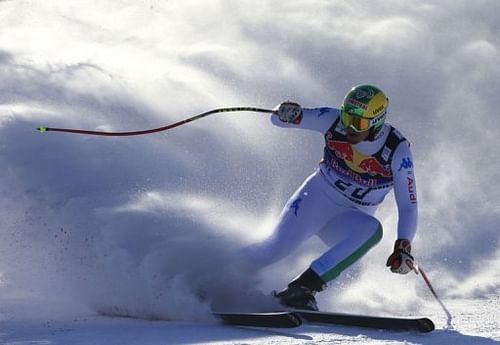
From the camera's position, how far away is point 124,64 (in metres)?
12.3

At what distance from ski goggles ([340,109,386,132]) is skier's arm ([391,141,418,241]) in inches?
9.6

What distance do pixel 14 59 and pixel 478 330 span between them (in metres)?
6.59

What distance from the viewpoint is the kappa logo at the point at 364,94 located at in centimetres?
661

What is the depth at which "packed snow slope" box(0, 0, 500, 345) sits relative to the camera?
255 inches

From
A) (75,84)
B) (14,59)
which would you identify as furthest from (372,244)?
(14,59)

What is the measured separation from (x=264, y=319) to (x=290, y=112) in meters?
1.68

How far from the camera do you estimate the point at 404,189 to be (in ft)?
21.5

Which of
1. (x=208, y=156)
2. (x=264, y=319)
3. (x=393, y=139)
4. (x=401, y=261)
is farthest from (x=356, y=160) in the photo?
(x=208, y=156)

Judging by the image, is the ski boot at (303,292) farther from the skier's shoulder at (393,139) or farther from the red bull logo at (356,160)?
the skier's shoulder at (393,139)

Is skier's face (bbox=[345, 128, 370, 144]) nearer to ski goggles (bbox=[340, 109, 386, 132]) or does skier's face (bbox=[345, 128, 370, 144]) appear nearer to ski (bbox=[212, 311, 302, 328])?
ski goggles (bbox=[340, 109, 386, 132])

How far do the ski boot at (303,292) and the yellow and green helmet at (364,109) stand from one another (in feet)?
3.46

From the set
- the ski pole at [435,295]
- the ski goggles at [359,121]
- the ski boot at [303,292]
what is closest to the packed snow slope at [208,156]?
the ski pole at [435,295]

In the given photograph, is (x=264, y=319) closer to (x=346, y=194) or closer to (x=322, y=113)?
(x=346, y=194)

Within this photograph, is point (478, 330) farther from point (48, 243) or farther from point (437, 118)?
point (437, 118)
